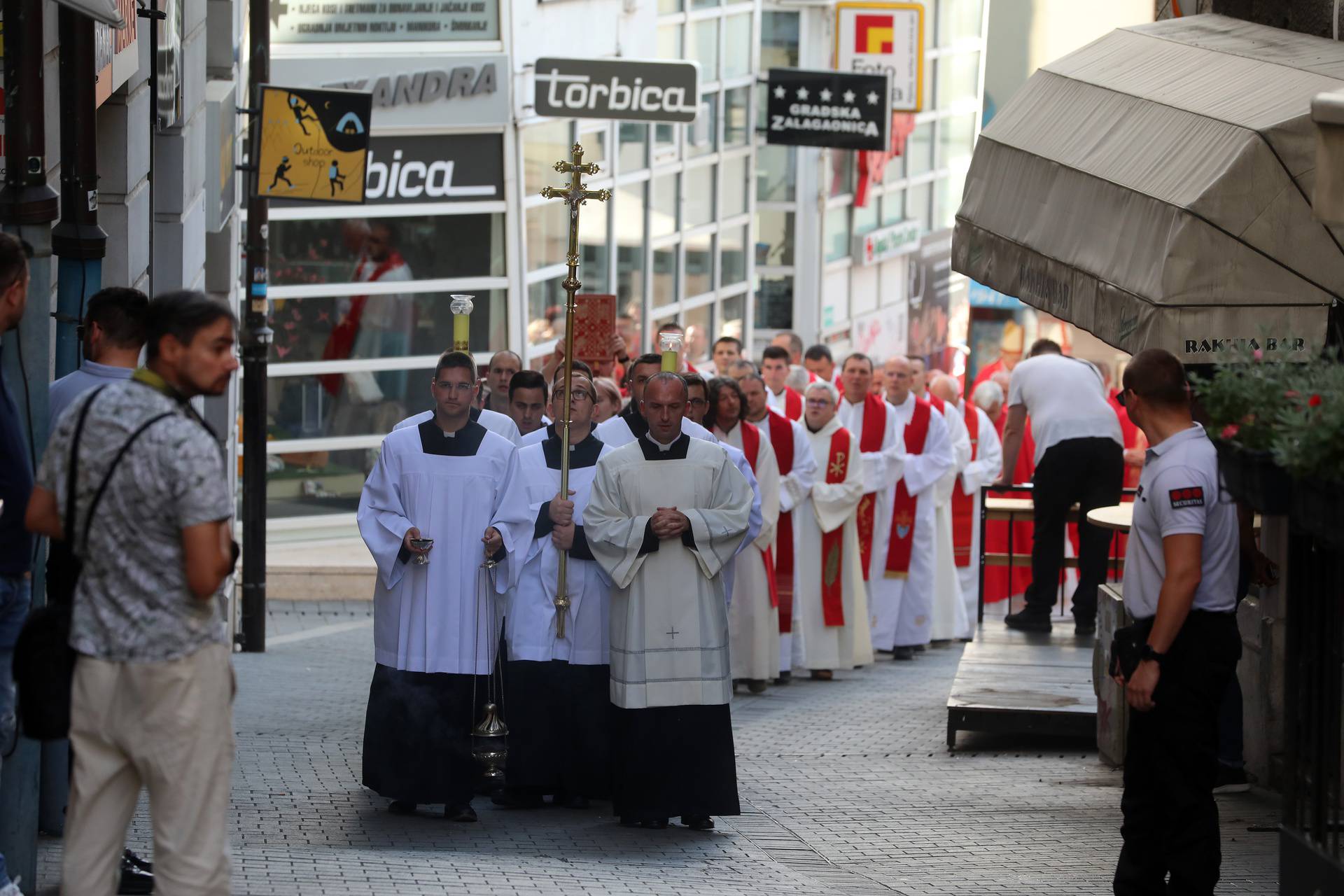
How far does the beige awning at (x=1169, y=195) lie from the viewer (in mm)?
7207

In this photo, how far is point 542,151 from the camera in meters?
20.4

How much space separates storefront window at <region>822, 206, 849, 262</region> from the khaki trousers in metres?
28.0

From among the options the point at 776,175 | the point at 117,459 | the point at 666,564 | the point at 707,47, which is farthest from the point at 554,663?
the point at 776,175

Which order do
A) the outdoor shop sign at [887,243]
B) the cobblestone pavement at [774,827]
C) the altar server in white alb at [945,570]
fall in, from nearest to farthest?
1. the cobblestone pavement at [774,827]
2. the altar server in white alb at [945,570]
3. the outdoor shop sign at [887,243]

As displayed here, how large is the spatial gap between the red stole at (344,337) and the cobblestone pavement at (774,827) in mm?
6599

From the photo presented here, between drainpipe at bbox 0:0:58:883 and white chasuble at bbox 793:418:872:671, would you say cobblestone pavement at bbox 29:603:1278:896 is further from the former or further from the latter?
white chasuble at bbox 793:418:872:671

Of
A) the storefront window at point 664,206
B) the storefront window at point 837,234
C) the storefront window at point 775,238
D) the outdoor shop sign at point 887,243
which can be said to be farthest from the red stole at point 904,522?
the outdoor shop sign at point 887,243

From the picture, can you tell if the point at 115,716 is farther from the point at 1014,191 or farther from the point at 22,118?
the point at 1014,191

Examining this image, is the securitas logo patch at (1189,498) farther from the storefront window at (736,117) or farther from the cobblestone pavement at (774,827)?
the storefront window at (736,117)

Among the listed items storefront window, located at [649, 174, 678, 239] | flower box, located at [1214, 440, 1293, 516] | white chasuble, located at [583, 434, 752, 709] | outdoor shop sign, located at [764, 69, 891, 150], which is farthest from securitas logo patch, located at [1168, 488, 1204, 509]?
storefront window, located at [649, 174, 678, 239]

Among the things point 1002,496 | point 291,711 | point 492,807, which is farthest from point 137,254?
point 1002,496

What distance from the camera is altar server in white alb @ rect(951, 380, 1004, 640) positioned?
16500mm

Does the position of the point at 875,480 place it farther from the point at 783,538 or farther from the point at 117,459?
the point at 117,459

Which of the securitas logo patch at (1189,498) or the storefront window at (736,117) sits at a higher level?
the storefront window at (736,117)
